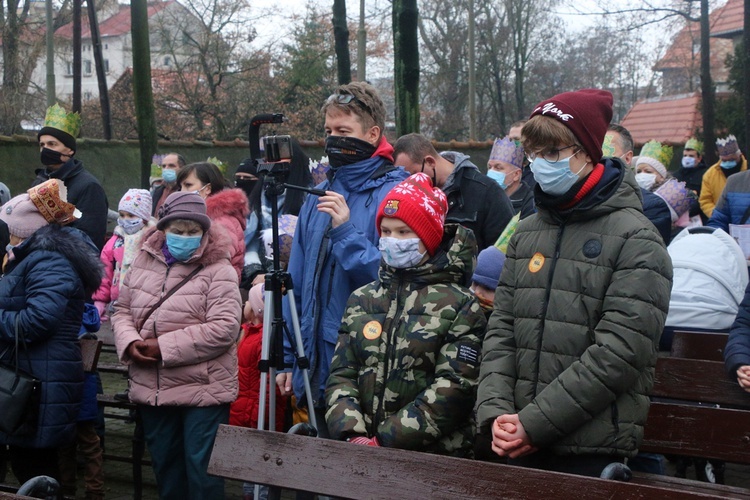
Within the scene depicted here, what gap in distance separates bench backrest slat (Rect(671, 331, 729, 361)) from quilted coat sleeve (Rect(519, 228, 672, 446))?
2.17m

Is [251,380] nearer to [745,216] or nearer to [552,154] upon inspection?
A: [552,154]

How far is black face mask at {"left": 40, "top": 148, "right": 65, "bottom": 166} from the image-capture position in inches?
311

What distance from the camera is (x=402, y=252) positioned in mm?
3846

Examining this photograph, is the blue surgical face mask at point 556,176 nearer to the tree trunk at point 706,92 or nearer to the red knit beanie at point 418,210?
the red knit beanie at point 418,210

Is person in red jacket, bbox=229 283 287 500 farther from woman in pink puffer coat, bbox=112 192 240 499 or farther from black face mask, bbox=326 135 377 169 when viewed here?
black face mask, bbox=326 135 377 169

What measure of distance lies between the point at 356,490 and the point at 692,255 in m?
3.17

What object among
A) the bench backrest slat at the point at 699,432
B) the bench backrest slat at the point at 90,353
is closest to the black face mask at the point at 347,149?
the bench backrest slat at the point at 699,432

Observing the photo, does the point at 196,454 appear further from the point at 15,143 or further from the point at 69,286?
the point at 15,143

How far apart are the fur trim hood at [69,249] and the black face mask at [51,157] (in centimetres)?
259

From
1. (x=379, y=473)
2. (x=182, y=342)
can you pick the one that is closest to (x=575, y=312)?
(x=379, y=473)

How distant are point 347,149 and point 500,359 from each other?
A: 4.56ft

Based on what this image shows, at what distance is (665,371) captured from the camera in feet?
14.7

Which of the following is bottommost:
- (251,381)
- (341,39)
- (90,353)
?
(251,381)

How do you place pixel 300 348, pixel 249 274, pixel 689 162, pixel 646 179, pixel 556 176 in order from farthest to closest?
pixel 689 162 < pixel 646 179 < pixel 249 274 < pixel 300 348 < pixel 556 176
